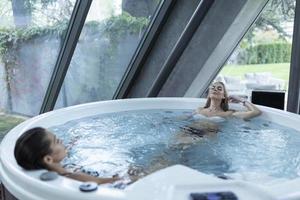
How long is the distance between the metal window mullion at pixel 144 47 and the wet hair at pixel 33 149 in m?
2.66

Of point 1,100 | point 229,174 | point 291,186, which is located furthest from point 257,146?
point 1,100

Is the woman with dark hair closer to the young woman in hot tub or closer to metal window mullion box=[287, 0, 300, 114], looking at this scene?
the young woman in hot tub

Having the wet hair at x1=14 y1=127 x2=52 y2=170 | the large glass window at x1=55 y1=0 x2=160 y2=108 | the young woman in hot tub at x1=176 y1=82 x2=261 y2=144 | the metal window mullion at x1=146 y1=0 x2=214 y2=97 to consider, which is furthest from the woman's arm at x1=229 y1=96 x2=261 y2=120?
the wet hair at x1=14 y1=127 x2=52 y2=170

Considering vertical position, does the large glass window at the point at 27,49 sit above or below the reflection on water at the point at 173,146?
above

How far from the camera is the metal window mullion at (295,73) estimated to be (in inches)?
123

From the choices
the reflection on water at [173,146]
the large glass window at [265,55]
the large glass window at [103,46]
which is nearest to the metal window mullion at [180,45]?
the large glass window at [103,46]

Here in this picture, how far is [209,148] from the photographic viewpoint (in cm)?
270

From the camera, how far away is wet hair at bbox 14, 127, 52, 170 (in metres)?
1.78

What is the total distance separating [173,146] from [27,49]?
1807 millimetres

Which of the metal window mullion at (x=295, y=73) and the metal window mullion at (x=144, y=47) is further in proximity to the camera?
the metal window mullion at (x=144, y=47)

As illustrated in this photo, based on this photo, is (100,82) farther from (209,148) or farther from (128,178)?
(128,178)

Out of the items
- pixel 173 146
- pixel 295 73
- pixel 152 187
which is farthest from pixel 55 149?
pixel 295 73

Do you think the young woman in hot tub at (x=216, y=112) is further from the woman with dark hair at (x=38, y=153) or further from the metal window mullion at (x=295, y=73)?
the woman with dark hair at (x=38, y=153)

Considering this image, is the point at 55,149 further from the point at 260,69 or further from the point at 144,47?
the point at 260,69
